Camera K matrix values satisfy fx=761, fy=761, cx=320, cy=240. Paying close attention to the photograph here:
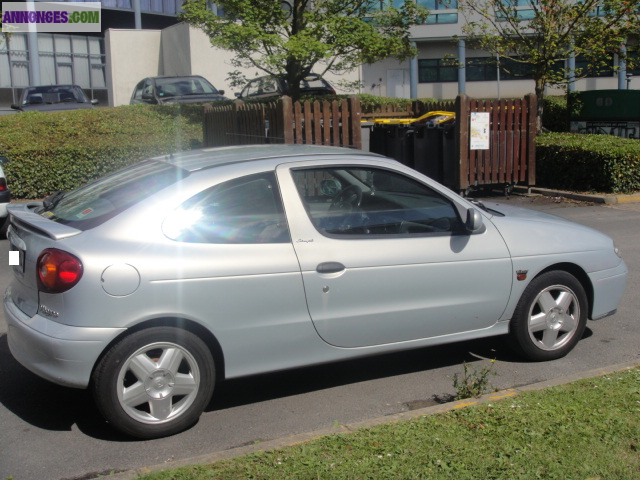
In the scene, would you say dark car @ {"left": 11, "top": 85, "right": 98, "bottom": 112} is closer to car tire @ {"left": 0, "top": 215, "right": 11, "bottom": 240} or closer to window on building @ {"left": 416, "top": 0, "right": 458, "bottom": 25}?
car tire @ {"left": 0, "top": 215, "right": 11, "bottom": 240}

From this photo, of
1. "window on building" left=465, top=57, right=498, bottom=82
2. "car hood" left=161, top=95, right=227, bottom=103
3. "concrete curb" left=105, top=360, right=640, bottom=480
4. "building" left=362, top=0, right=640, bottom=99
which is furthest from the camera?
"window on building" left=465, top=57, right=498, bottom=82

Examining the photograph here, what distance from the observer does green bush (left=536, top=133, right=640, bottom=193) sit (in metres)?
13.3

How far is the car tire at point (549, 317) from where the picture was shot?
534 cm

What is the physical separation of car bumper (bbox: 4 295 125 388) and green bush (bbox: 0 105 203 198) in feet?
34.9

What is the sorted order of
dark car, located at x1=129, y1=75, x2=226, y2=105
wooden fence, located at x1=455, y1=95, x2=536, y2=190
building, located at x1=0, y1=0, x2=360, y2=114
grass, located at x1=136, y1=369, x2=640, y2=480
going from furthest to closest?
building, located at x1=0, y1=0, x2=360, y2=114 → dark car, located at x1=129, y1=75, x2=226, y2=105 → wooden fence, located at x1=455, y1=95, x2=536, y2=190 → grass, located at x1=136, y1=369, x2=640, y2=480

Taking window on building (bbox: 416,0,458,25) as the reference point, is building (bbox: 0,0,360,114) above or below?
below

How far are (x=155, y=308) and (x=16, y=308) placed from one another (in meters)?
0.98

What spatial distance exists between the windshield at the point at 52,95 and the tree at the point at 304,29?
19.7ft

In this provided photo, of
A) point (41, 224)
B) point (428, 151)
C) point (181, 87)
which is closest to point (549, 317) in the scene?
point (41, 224)

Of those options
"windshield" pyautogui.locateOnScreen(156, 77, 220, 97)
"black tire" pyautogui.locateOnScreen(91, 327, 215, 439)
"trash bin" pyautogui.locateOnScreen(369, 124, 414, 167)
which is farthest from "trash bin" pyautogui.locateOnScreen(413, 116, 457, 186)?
"black tire" pyautogui.locateOnScreen(91, 327, 215, 439)

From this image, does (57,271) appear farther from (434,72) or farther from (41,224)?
(434,72)

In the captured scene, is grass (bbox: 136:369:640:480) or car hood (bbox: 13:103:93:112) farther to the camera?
car hood (bbox: 13:103:93:112)

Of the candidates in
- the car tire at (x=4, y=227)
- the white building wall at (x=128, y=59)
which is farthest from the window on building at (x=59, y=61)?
the car tire at (x=4, y=227)

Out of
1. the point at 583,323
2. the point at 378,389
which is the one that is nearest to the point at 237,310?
the point at 378,389
